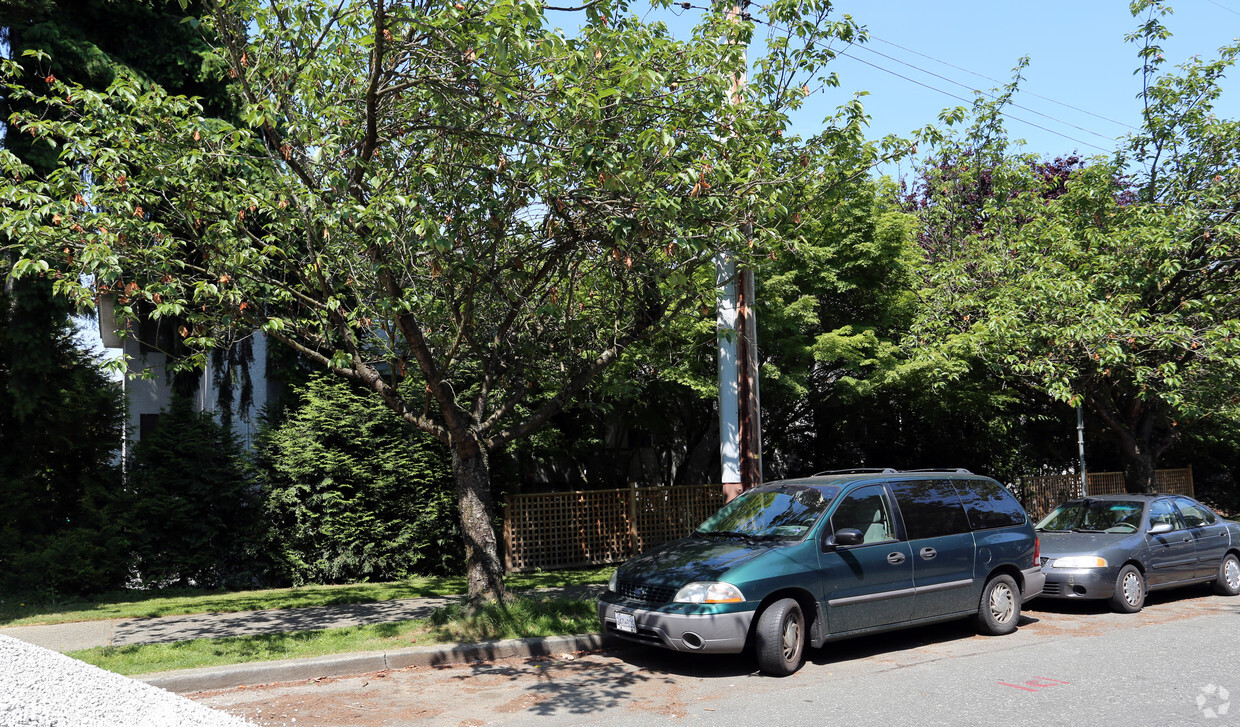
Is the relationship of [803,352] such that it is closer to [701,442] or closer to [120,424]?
[701,442]

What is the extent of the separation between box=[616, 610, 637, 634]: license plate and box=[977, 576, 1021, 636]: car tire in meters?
3.97

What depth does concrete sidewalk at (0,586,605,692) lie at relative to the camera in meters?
7.34

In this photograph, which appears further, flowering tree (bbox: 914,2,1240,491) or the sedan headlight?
flowering tree (bbox: 914,2,1240,491)

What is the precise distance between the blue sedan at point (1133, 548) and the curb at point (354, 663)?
20.0ft

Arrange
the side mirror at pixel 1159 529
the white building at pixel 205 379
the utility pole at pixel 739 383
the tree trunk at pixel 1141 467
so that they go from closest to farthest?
1. the utility pole at pixel 739 383
2. the side mirror at pixel 1159 529
3. the white building at pixel 205 379
4. the tree trunk at pixel 1141 467

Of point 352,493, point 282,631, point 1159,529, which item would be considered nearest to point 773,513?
point 282,631

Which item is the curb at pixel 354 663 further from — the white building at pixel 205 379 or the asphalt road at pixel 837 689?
the white building at pixel 205 379

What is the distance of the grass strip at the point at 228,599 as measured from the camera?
1015 cm

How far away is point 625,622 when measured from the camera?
779 cm

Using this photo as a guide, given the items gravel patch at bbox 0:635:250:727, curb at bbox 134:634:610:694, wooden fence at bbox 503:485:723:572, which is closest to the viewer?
gravel patch at bbox 0:635:250:727

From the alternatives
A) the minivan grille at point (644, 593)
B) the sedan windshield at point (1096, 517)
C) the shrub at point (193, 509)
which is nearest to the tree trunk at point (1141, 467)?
the sedan windshield at point (1096, 517)

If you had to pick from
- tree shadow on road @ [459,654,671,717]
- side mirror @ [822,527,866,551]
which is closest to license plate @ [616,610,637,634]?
tree shadow on road @ [459,654,671,717]

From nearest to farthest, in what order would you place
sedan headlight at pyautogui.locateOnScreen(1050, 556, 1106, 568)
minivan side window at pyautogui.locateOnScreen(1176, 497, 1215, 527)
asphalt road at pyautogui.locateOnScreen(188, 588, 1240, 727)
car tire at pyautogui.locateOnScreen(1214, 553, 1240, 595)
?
asphalt road at pyautogui.locateOnScreen(188, 588, 1240, 727) → sedan headlight at pyautogui.locateOnScreen(1050, 556, 1106, 568) → minivan side window at pyautogui.locateOnScreen(1176, 497, 1215, 527) → car tire at pyautogui.locateOnScreen(1214, 553, 1240, 595)

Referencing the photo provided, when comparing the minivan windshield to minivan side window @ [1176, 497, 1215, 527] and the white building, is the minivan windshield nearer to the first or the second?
minivan side window @ [1176, 497, 1215, 527]
